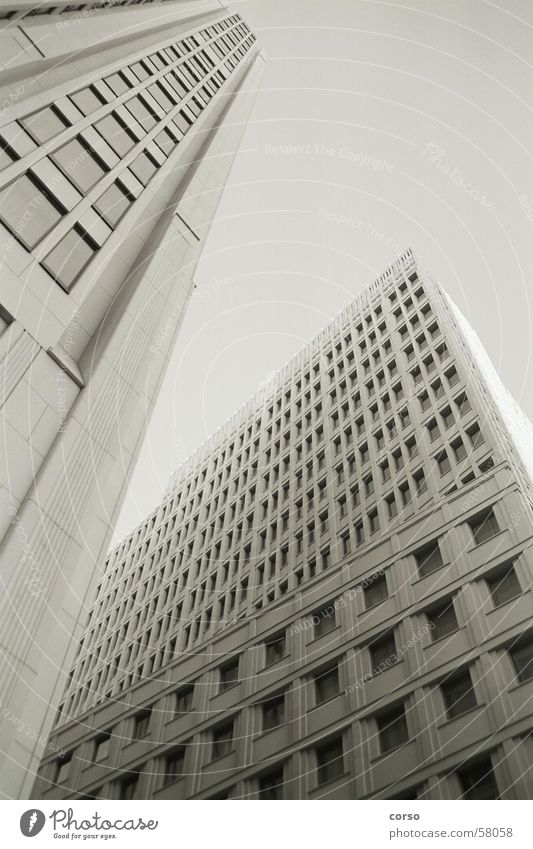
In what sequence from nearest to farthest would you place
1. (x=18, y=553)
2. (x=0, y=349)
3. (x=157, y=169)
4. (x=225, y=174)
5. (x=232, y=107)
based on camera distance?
(x=18, y=553)
(x=0, y=349)
(x=157, y=169)
(x=225, y=174)
(x=232, y=107)

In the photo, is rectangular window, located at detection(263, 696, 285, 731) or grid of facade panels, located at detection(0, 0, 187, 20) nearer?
grid of facade panels, located at detection(0, 0, 187, 20)

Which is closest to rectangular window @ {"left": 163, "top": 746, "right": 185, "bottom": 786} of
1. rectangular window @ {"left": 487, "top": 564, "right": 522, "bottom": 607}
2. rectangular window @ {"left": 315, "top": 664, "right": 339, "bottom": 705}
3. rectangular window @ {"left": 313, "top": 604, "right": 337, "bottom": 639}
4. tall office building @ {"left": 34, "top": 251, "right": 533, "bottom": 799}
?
tall office building @ {"left": 34, "top": 251, "right": 533, "bottom": 799}

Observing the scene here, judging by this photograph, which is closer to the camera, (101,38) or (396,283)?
(101,38)

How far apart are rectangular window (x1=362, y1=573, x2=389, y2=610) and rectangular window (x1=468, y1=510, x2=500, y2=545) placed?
4.77 m

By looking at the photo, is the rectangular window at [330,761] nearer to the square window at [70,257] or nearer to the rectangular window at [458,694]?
the rectangular window at [458,694]

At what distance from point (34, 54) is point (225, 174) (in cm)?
1156

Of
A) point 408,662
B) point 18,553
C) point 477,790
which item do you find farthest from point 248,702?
point 18,553

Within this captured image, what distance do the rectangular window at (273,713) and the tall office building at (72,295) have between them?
18942 millimetres

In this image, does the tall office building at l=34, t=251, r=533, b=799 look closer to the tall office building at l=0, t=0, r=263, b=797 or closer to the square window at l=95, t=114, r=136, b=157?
the tall office building at l=0, t=0, r=263, b=797

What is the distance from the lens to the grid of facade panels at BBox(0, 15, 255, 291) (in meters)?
16.5

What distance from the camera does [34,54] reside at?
65.5 feet

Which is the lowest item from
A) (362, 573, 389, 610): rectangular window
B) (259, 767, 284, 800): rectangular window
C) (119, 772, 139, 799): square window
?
(259, 767, 284, 800): rectangular window

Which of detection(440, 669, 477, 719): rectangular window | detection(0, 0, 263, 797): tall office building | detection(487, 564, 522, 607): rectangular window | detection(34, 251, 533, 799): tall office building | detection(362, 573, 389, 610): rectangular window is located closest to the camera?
detection(0, 0, 263, 797): tall office building
